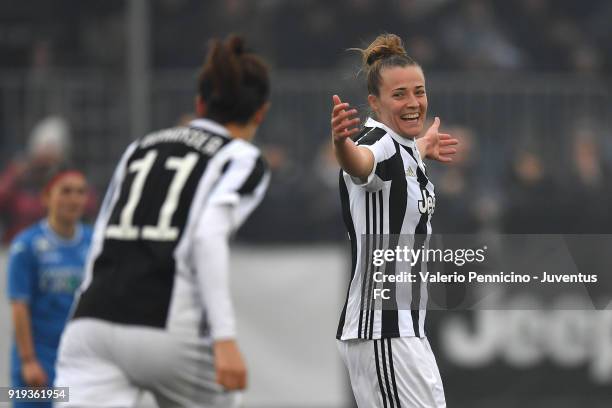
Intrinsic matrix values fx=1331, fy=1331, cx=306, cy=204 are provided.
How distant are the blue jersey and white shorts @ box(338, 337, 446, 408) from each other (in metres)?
3.32

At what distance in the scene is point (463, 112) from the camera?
1171 cm

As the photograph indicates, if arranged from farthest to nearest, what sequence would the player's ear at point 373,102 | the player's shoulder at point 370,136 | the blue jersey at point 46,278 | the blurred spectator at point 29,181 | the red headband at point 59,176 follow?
1. the blurred spectator at point 29,181
2. the red headband at point 59,176
3. the blue jersey at point 46,278
4. the player's ear at point 373,102
5. the player's shoulder at point 370,136

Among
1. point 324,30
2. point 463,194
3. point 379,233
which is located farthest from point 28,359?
point 324,30

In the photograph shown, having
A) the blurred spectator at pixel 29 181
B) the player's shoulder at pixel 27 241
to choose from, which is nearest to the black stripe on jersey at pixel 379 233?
the player's shoulder at pixel 27 241

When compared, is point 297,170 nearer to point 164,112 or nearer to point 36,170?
point 164,112

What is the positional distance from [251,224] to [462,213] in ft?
5.82

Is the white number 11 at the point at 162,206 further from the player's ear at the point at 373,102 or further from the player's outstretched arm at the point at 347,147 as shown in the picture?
the player's ear at the point at 373,102

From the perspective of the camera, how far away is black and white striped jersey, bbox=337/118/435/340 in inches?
196

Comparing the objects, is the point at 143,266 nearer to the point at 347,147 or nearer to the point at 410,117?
the point at 347,147

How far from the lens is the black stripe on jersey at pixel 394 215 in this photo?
16.3 feet

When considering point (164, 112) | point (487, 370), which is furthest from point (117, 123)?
point (487, 370)

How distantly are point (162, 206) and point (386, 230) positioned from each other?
87 cm

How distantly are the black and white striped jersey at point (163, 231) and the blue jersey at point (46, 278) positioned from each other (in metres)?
3.19

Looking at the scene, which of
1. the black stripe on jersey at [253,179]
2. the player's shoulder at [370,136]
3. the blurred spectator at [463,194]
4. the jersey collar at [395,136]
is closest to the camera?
the black stripe on jersey at [253,179]
